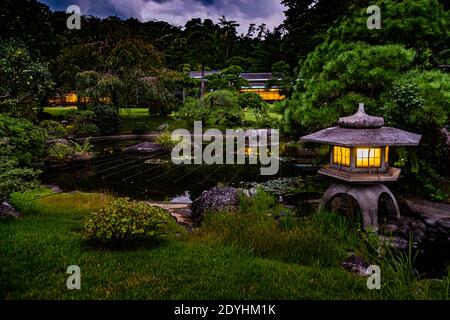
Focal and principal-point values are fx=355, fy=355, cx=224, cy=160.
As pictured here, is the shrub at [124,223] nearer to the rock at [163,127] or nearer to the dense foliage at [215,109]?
the dense foliage at [215,109]

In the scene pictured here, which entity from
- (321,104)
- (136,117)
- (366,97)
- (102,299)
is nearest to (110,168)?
(321,104)

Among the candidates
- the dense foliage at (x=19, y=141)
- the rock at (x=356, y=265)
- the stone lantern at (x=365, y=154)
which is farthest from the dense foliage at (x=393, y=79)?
the dense foliage at (x=19, y=141)

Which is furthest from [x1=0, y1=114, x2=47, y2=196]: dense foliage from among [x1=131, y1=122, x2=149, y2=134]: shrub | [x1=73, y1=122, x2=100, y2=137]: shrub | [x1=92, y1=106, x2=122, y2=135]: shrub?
[x1=131, y1=122, x2=149, y2=134]: shrub

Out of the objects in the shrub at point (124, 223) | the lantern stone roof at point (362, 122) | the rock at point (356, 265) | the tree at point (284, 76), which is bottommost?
the rock at point (356, 265)

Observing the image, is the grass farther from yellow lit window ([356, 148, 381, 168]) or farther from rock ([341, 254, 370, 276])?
yellow lit window ([356, 148, 381, 168])

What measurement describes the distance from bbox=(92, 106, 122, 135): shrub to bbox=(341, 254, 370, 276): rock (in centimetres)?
1977

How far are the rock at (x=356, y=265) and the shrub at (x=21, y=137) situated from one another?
24.4 ft

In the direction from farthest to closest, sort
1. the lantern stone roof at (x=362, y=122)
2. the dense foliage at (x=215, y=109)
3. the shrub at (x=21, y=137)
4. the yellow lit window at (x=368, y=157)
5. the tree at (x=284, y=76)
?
the tree at (x=284, y=76) < the dense foliage at (x=215, y=109) < the shrub at (x=21, y=137) < the yellow lit window at (x=368, y=157) < the lantern stone roof at (x=362, y=122)

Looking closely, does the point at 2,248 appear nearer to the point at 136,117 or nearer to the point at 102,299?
the point at 102,299

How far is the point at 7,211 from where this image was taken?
7.12 meters

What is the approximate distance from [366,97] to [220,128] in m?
16.0

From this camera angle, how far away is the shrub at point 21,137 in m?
8.52

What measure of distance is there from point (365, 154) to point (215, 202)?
330 centimetres

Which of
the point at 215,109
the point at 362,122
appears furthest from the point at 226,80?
the point at 362,122
